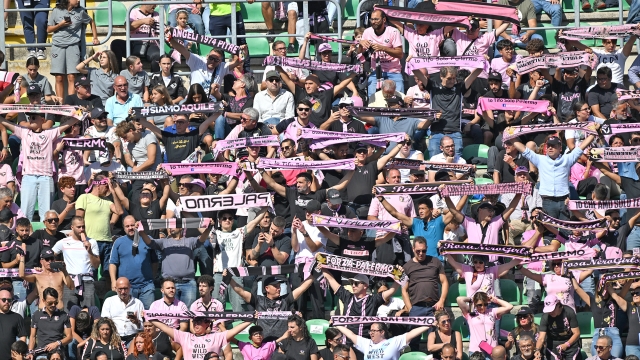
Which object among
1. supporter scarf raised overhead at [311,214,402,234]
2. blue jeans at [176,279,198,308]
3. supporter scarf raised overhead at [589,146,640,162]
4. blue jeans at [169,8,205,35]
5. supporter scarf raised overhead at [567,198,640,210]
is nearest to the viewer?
supporter scarf raised overhead at [311,214,402,234]

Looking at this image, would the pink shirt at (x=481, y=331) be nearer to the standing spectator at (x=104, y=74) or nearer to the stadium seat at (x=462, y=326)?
the stadium seat at (x=462, y=326)

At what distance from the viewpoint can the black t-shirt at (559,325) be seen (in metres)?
22.1

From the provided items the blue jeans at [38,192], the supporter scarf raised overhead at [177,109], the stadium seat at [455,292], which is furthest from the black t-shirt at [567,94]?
the blue jeans at [38,192]

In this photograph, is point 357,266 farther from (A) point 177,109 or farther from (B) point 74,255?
(A) point 177,109

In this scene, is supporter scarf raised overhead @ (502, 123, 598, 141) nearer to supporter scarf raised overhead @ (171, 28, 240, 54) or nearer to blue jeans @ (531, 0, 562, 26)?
blue jeans @ (531, 0, 562, 26)

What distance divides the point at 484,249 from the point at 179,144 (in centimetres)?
488

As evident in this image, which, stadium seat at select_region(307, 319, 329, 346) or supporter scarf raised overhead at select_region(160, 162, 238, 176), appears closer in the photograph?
stadium seat at select_region(307, 319, 329, 346)

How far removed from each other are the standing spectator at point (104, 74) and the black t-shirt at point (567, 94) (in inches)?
253

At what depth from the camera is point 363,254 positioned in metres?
22.8

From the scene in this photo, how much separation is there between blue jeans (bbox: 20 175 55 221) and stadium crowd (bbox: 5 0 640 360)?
38 mm

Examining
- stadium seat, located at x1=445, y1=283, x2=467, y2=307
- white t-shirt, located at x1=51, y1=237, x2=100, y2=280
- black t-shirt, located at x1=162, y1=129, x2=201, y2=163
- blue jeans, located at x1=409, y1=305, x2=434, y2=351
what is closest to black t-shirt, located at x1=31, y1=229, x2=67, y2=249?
white t-shirt, located at x1=51, y1=237, x2=100, y2=280

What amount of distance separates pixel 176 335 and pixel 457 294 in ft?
12.2

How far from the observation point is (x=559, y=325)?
22141mm

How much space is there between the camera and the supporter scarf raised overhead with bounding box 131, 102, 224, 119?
2466 centimetres
